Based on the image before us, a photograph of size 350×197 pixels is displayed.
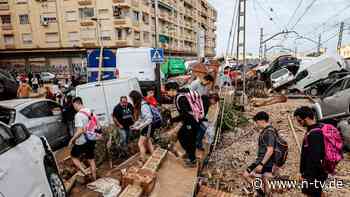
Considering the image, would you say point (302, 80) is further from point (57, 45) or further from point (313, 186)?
→ point (57, 45)

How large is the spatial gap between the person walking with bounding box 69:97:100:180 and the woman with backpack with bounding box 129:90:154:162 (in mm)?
805

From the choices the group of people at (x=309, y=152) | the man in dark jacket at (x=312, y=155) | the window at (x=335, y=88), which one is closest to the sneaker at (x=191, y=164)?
the group of people at (x=309, y=152)

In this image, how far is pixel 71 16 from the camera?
3481cm

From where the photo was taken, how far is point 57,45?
Result: 115 feet

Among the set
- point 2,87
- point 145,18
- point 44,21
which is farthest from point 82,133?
point 145,18

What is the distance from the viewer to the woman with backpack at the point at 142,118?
14.8 feet

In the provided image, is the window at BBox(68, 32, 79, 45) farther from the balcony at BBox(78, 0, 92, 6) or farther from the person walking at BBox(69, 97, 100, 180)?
the person walking at BBox(69, 97, 100, 180)

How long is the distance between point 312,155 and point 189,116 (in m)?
2.00

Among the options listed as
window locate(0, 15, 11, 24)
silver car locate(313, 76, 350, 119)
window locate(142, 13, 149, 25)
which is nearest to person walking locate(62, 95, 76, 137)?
silver car locate(313, 76, 350, 119)

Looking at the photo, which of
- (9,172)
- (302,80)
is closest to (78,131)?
(9,172)

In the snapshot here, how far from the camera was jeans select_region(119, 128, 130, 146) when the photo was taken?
5.37 m

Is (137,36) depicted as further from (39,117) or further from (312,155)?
(312,155)

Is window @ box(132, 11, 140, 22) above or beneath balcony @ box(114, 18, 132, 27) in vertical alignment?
above

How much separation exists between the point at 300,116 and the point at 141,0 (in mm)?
38512
